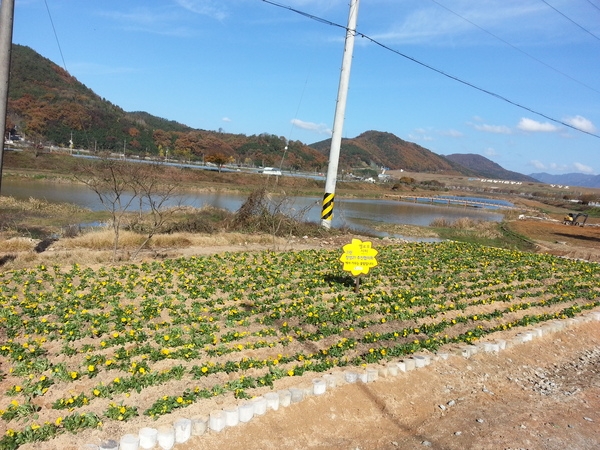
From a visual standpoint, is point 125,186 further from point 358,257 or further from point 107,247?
point 358,257

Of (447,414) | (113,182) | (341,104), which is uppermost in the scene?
(341,104)

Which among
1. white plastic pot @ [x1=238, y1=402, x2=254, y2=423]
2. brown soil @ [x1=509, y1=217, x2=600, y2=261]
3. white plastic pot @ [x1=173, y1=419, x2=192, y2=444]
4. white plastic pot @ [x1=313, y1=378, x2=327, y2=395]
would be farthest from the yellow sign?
brown soil @ [x1=509, y1=217, x2=600, y2=261]

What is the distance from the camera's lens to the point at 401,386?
6242mm

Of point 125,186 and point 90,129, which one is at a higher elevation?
point 90,129

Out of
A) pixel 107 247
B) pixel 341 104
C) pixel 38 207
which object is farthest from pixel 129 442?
pixel 38 207

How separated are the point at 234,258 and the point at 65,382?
7.05 m

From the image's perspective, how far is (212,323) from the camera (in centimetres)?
735

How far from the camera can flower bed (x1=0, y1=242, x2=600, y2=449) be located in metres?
5.02

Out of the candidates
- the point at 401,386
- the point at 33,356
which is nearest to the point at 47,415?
the point at 33,356

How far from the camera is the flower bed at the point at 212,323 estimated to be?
5016 millimetres

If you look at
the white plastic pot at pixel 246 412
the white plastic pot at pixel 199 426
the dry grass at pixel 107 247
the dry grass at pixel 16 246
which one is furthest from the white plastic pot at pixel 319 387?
the dry grass at pixel 16 246

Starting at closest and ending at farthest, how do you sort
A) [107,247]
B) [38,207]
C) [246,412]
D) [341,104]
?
[246,412]
[107,247]
[341,104]
[38,207]

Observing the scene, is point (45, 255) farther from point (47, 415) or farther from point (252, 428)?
point (252, 428)

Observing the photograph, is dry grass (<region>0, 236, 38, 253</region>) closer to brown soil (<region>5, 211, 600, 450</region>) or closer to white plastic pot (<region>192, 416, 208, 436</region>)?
brown soil (<region>5, 211, 600, 450</region>)
